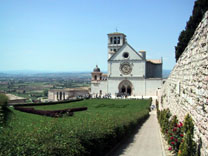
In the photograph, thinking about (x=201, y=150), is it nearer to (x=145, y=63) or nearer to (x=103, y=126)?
(x=103, y=126)

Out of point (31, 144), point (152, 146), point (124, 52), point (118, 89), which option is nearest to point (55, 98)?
point (118, 89)

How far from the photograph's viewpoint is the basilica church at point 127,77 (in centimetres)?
5091

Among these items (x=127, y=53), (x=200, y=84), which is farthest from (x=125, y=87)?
(x=200, y=84)

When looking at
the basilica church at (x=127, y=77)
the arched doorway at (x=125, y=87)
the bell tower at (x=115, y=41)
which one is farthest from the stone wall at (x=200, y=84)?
the bell tower at (x=115, y=41)

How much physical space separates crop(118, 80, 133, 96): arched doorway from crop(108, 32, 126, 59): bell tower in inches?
309

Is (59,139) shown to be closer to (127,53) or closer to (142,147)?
(142,147)

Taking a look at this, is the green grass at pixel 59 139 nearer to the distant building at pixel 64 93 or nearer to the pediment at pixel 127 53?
the pediment at pixel 127 53

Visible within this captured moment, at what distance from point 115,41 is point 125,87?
11.6m

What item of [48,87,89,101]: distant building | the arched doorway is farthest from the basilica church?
[48,87,89,101]: distant building

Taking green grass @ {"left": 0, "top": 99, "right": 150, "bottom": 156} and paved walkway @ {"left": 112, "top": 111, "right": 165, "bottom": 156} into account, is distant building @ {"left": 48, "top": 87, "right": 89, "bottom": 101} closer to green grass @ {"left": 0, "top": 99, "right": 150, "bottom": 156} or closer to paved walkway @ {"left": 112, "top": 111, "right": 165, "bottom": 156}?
paved walkway @ {"left": 112, "top": 111, "right": 165, "bottom": 156}

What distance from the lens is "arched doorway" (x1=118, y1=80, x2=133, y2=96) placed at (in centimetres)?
5238

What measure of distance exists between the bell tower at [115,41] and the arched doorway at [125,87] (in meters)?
7.85

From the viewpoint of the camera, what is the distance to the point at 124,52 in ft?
172

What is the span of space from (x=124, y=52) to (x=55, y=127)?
4523cm
